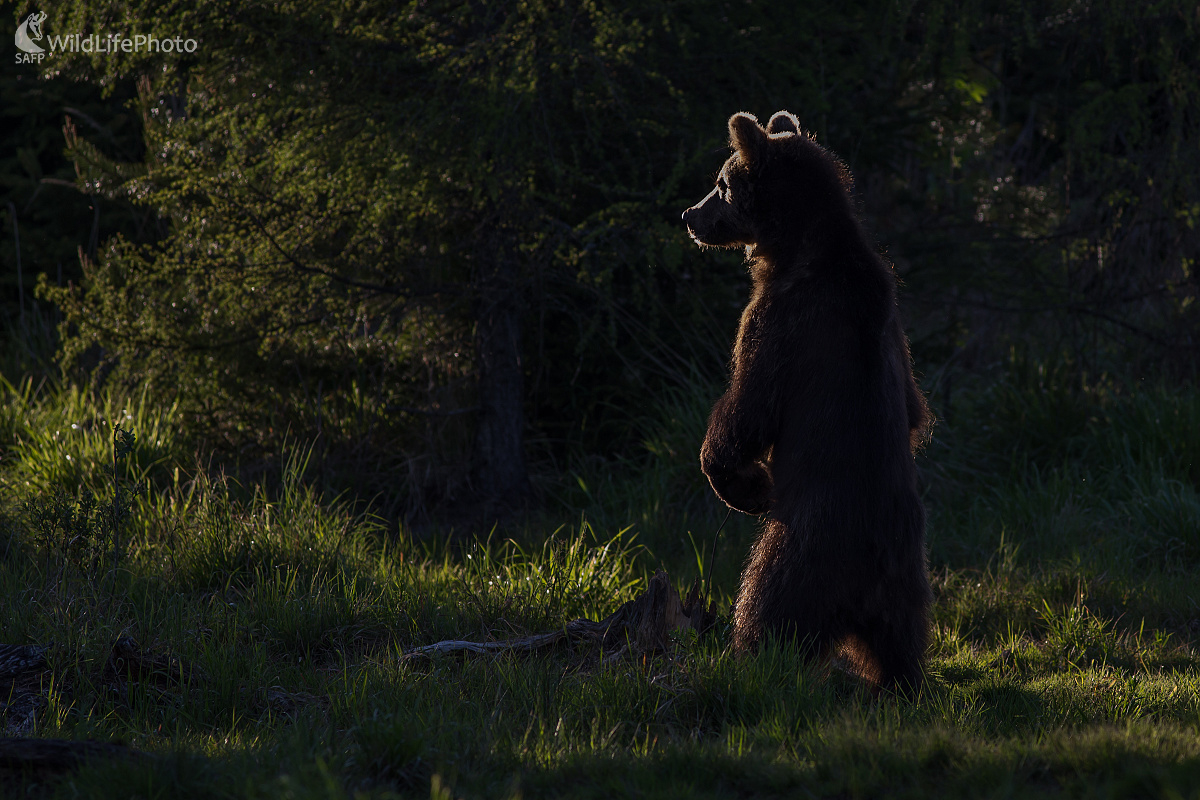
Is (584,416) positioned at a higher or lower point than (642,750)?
higher

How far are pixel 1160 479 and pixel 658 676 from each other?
4727 millimetres

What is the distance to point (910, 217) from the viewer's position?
11.6 metres

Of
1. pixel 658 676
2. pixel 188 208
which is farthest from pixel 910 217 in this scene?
pixel 658 676

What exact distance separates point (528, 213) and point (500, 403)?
150cm

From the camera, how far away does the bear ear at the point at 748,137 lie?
14.0ft

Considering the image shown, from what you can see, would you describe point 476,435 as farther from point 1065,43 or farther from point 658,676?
point 1065,43

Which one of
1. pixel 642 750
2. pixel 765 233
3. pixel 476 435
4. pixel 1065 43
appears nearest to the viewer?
pixel 642 750

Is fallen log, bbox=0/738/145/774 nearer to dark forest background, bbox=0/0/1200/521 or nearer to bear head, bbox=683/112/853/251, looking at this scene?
bear head, bbox=683/112/853/251
